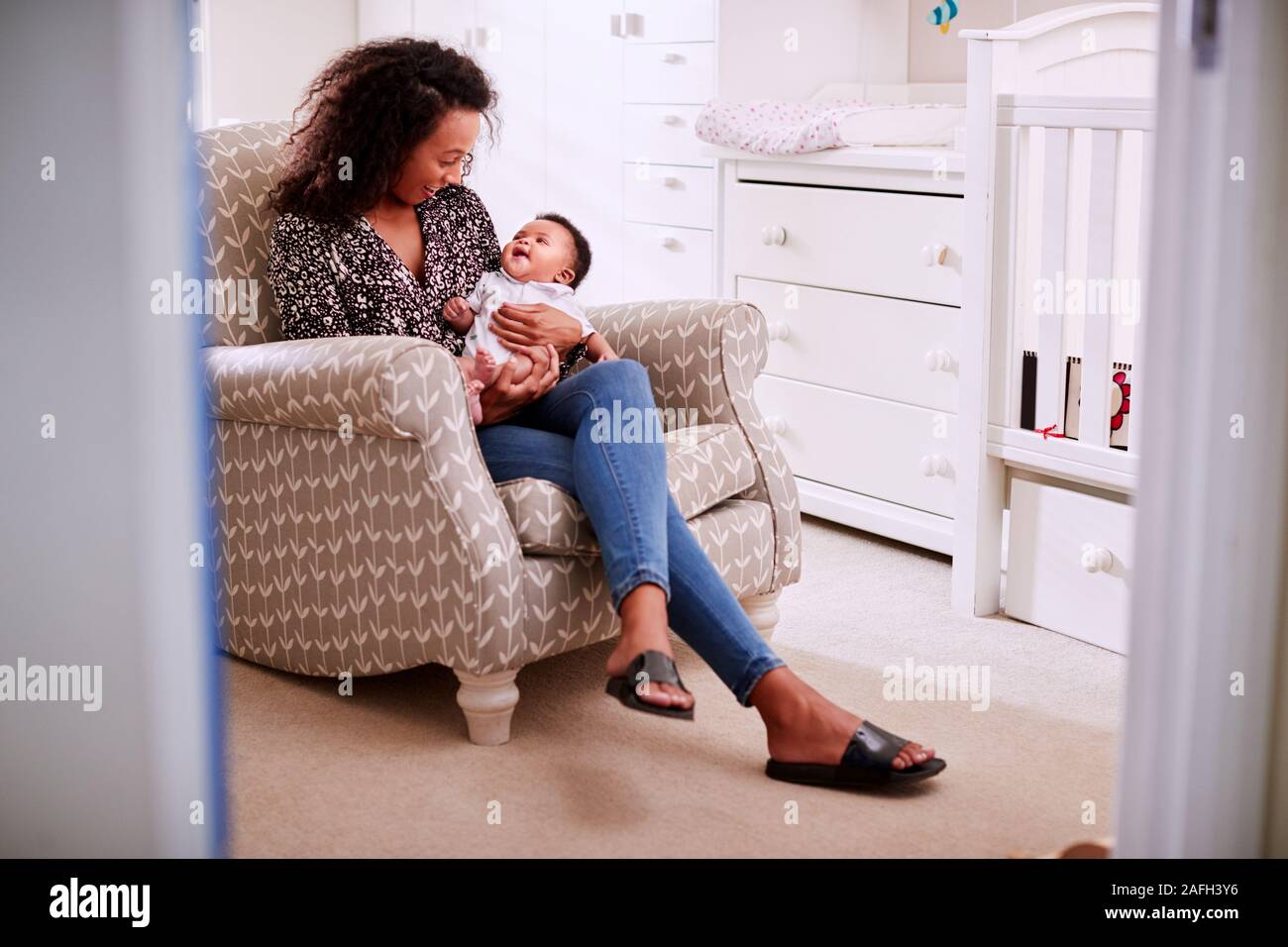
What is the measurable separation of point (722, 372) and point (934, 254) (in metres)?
0.63

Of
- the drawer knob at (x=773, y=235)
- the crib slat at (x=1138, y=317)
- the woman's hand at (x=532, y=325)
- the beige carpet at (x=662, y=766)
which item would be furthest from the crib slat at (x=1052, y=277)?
the woman's hand at (x=532, y=325)

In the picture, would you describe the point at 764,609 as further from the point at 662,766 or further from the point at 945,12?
the point at 945,12

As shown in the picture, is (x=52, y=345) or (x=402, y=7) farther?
(x=402, y=7)

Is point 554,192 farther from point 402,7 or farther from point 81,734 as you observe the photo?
point 81,734

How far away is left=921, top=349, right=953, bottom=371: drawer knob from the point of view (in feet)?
8.64

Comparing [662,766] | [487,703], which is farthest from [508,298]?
[662,766]

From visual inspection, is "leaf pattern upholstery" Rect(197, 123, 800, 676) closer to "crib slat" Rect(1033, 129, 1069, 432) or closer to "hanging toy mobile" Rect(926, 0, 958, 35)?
"crib slat" Rect(1033, 129, 1069, 432)

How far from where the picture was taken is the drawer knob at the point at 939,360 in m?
2.63

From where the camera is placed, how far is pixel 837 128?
275cm

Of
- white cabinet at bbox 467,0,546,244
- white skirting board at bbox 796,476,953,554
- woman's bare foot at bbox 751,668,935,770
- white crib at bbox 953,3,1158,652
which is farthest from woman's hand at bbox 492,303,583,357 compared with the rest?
white cabinet at bbox 467,0,546,244

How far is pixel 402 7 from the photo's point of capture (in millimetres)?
4164
